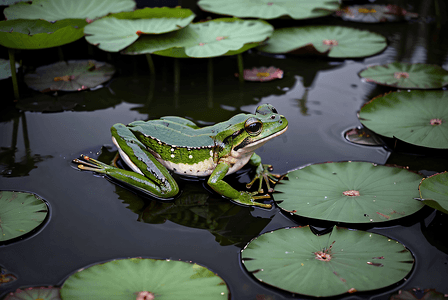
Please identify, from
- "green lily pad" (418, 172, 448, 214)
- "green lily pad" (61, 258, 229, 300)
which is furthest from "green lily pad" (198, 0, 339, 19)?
"green lily pad" (61, 258, 229, 300)

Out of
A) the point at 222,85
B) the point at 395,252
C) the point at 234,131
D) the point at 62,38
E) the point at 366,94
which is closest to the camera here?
the point at 395,252

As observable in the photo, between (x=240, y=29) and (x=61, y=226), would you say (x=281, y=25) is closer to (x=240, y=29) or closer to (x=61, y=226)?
(x=240, y=29)

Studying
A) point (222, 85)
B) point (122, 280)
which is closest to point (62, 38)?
point (222, 85)

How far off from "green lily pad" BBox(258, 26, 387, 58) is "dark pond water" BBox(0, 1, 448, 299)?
0.56 ft

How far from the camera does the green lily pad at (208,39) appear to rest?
14.9 feet

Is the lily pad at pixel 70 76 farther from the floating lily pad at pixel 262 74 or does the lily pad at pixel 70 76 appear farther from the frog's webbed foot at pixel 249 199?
the frog's webbed foot at pixel 249 199

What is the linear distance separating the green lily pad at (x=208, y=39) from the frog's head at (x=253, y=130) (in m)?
1.61

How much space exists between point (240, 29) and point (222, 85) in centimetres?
85

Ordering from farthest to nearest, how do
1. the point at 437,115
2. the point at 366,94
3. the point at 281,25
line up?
the point at 281,25 < the point at 366,94 < the point at 437,115

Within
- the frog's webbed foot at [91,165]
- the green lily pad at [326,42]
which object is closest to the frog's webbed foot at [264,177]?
the frog's webbed foot at [91,165]

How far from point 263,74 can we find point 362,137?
1.81 meters

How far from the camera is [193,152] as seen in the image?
3.23m

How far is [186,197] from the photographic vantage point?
10.7 ft

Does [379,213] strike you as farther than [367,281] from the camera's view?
Yes
